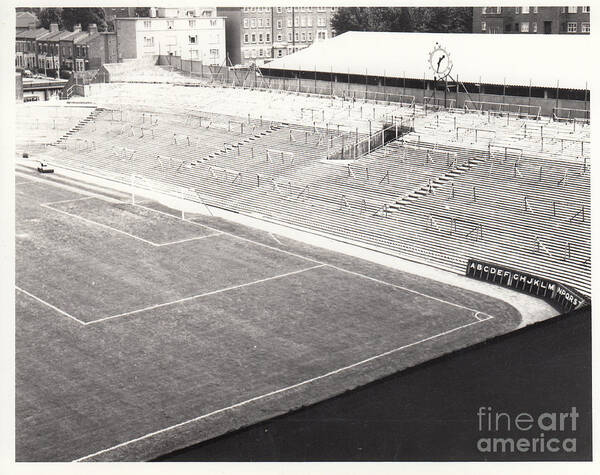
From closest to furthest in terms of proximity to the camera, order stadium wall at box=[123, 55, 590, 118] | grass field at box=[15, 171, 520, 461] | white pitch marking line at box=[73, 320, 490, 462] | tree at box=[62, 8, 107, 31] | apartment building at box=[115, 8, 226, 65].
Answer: white pitch marking line at box=[73, 320, 490, 462] < grass field at box=[15, 171, 520, 461] < stadium wall at box=[123, 55, 590, 118] < apartment building at box=[115, 8, 226, 65] < tree at box=[62, 8, 107, 31]

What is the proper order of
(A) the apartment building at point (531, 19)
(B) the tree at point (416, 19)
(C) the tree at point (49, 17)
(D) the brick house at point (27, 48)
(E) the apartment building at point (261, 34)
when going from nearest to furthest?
(A) the apartment building at point (531, 19), (B) the tree at point (416, 19), (E) the apartment building at point (261, 34), (D) the brick house at point (27, 48), (C) the tree at point (49, 17)

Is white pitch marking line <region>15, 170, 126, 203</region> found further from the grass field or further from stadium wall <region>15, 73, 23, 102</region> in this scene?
stadium wall <region>15, 73, 23, 102</region>

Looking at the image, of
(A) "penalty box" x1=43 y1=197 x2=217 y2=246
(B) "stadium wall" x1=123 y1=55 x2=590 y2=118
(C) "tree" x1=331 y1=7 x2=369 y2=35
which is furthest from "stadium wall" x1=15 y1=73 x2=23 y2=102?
(C) "tree" x1=331 y1=7 x2=369 y2=35

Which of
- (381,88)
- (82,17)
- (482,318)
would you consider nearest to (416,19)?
(381,88)

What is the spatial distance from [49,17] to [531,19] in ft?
243

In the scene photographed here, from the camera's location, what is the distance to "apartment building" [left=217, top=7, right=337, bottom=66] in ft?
359

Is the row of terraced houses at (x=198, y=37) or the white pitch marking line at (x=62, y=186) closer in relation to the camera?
the white pitch marking line at (x=62, y=186)

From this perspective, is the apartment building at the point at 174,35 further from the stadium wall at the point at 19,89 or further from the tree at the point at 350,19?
the tree at the point at 350,19

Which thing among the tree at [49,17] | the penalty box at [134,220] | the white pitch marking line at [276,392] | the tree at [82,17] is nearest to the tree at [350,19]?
the tree at [82,17]

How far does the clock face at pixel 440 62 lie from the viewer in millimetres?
74000

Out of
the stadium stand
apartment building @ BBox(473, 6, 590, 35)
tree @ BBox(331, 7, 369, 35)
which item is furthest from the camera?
tree @ BBox(331, 7, 369, 35)

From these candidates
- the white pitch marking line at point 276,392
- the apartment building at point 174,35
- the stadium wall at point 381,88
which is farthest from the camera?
the apartment building at point 174,35

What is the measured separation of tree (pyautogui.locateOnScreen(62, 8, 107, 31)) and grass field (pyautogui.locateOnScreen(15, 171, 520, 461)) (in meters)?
83.7

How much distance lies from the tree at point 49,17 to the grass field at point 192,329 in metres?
83.9
